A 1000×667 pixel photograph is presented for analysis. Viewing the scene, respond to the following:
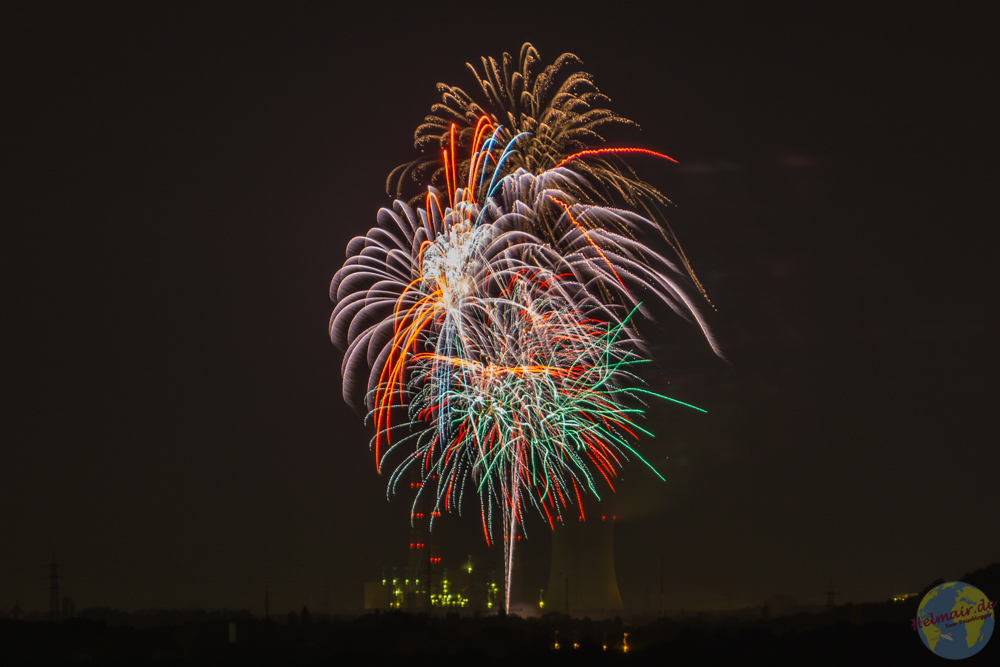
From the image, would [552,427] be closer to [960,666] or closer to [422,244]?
[422,244]

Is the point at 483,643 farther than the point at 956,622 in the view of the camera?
Yes

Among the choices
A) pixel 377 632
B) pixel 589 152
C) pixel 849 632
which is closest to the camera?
pixel 589 152

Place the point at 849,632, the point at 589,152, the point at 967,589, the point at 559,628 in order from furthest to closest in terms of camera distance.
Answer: the point at 559,628, the point at 849,632, the point at 967,589, the point at 589,152

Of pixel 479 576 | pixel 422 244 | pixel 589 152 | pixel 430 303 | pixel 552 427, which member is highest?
pixel 589 152

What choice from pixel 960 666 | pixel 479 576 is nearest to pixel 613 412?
pixel 960 666

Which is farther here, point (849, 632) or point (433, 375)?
point (849, 632)

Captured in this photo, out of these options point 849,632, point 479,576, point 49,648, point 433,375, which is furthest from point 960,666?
point 479,576

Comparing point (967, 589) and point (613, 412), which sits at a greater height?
point (613, 412)
